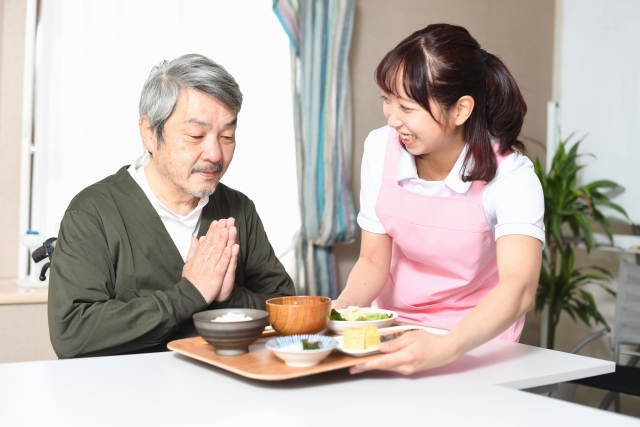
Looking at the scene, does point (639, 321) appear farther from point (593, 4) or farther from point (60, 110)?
point (60, 110)

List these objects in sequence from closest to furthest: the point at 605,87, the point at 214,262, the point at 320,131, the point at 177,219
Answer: the point at 214,262 < the point at 177,219 < the point at 320,131 < the point at 605,87

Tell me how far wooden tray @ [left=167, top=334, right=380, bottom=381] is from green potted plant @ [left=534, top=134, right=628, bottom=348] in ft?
7.96

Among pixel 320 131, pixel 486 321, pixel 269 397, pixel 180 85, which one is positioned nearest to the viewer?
pixel 269 397

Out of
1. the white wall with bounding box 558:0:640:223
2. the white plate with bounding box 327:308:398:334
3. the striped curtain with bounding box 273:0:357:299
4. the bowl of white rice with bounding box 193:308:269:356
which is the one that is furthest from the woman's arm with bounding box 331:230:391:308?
the white wall with bounding box 558:0:640:223

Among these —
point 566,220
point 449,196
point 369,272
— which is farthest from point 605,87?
Answer: point 369,272

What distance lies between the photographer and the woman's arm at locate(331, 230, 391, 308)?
170cm

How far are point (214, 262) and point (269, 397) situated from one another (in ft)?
1.61

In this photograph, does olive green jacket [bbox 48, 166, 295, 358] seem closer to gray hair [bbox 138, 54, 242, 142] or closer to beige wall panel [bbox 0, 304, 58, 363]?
gray hair [bbox 138, 54, 242, 142]

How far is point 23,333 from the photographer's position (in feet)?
8.64

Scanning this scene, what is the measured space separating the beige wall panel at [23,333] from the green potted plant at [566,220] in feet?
→ 7.90

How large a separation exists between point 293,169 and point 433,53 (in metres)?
1.85

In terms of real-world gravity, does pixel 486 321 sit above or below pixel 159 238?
below

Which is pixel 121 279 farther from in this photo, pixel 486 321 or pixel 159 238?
pixel 486 321

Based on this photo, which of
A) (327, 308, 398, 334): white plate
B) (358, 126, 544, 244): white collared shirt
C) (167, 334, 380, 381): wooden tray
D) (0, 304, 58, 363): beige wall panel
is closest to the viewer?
(167, 334, 380, 381): wooden tray
